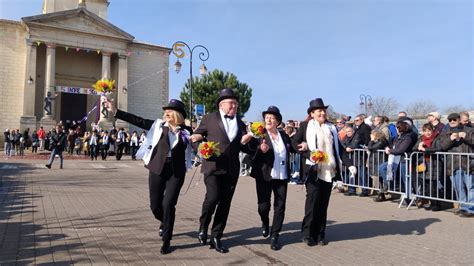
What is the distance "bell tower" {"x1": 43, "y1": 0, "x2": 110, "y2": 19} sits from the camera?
3997 centimetres

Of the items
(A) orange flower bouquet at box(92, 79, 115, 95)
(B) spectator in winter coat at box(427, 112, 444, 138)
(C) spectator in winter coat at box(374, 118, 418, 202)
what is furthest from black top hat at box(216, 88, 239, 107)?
(B) spectator in winter coat at box(427, 112, 444, 138)

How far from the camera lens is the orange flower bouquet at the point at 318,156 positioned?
18.1 feet

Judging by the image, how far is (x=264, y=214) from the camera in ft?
19.1

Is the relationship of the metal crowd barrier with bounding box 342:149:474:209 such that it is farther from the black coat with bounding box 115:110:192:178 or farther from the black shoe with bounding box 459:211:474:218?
the black coat with bounding box 115:110:192:178

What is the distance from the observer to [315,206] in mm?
5676

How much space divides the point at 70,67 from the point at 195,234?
36.9m

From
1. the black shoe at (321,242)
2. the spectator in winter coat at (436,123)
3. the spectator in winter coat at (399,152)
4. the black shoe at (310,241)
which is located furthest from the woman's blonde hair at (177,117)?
the spectator in winter coat at (436,123)

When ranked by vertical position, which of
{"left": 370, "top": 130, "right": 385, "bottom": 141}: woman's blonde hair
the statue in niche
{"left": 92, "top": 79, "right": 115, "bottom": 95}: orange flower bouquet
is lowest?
{"left": 370, "top": 130, "right": 385, "bottom": 141}: woman's blonde hair

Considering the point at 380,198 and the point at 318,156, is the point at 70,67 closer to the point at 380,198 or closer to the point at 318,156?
the point at 380,198

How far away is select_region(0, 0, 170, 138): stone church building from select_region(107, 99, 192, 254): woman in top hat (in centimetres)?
3150

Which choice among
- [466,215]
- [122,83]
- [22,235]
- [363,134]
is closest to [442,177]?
[466,215]

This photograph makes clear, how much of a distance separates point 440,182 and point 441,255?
3.84 m

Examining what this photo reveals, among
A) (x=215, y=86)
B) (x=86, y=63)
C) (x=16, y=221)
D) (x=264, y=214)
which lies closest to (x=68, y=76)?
(x=86, y=63)

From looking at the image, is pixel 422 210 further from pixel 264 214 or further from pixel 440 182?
pixel 264 214
